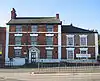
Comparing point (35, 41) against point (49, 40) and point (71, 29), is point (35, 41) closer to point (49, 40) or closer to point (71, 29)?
point (49, 40)

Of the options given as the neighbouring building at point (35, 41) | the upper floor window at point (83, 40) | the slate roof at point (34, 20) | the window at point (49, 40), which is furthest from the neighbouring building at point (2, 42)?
the upper floor window at point (83, 40)

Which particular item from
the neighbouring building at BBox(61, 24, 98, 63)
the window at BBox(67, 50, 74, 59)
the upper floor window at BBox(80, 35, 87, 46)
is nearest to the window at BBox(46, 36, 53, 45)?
the neighbouring building at BBox(61, 24, 98, 63)

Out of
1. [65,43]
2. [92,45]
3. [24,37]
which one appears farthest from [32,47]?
[92,45]

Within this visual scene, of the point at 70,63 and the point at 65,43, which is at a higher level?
→ the point at 65,43

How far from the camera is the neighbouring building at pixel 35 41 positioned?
177ft

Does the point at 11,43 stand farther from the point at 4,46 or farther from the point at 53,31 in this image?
the point at 53,31

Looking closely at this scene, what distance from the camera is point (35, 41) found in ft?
179

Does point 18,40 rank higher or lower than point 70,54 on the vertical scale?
higher

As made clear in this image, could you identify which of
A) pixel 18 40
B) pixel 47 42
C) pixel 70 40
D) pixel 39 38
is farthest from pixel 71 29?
pixel 18 40

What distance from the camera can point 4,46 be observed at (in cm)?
5475

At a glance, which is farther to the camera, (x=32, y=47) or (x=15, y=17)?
(x=15, y=17)

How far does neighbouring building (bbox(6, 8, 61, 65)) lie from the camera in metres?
53.9

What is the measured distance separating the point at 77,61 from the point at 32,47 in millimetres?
9912

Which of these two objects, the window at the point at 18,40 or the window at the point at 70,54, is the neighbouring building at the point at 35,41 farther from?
the window at the point at 70,54
